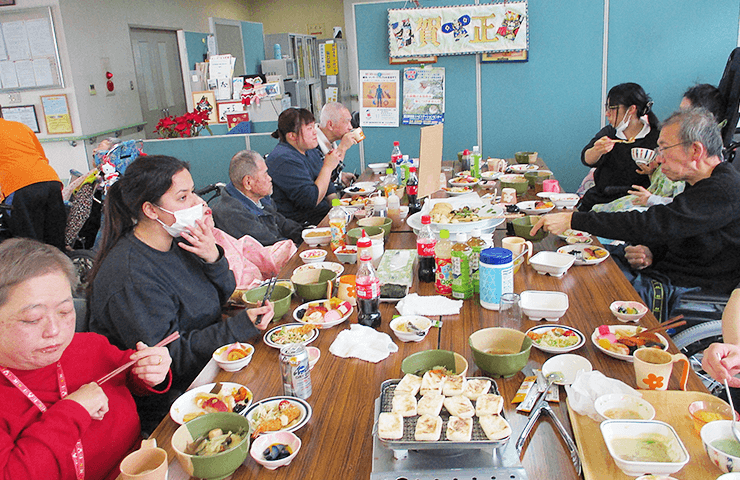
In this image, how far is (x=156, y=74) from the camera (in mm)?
8047

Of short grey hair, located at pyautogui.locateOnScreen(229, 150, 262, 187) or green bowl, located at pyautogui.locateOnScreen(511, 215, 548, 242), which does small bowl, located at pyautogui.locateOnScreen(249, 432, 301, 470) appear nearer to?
green bowl, located at pyautogui.locateOnScreen(511, 215, 548, 242)

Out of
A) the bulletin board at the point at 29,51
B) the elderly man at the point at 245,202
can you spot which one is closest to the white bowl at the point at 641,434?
the elderly man at the point at 245,202

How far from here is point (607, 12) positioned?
468 cm

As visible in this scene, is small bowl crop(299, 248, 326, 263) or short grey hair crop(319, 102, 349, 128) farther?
short grey hair crop(319, 102, 349, 128)

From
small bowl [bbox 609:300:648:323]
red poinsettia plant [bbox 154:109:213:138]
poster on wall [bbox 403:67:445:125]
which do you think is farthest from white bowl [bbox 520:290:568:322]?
red poinsettia plant [bbox 154:109:213:138]

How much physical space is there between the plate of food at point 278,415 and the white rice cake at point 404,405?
8.8 inches

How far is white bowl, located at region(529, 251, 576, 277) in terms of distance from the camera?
2.03m

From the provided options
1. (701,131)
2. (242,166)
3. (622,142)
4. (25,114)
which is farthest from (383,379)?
(25,114)

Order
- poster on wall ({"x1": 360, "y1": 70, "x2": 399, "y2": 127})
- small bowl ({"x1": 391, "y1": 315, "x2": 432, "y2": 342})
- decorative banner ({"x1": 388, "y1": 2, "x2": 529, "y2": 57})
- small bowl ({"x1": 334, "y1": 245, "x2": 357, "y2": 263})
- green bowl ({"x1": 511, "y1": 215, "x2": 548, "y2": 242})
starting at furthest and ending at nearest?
poster on wall ({"x1": 360, "y1": 70, "x2": 399, "y2": 127}) → decorative banner ({"x1": 388, "y1": 2, "x2": 529, "y2": 57}) → green bowl ({"x1": 511, "y1": 215, "x2": 548, "y2": 242}) → small bowl ({"x1": 334, "y1": 245, "x2": 357, "y2": 263}) → small bowl ({"x1": 391, "y1": 315, "x2": 432, "y2": 342})

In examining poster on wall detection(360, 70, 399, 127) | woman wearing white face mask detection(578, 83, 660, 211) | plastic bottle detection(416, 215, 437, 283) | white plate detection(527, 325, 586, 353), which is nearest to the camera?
white plate detection(527, 325, 586, 353)

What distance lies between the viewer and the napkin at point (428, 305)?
5.77 ft

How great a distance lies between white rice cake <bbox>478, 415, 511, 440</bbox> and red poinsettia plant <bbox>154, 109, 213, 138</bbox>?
16.1ft

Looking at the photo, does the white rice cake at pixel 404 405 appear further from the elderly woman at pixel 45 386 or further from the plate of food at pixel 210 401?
the elderly woman at pixel 45 386

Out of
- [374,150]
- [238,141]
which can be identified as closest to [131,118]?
[238,141]
